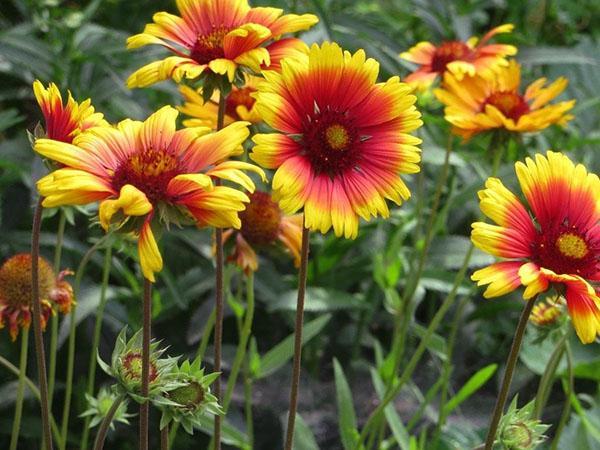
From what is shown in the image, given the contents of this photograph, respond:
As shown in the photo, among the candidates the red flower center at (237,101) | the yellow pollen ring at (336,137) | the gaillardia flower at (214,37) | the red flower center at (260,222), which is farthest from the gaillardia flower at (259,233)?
the yellow pollen ring at (336,137)

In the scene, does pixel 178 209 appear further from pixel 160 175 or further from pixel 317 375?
pixel 317 375

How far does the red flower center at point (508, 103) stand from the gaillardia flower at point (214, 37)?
39 centimetres

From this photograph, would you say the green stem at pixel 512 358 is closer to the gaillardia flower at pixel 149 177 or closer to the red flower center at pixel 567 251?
the red flower center at pixel 567 251

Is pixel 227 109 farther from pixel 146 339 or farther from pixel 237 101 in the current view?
pixel 146 339

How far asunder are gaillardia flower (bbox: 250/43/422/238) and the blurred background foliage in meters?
0.55

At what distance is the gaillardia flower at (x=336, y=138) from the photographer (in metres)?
0.80

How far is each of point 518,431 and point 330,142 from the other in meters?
0.33

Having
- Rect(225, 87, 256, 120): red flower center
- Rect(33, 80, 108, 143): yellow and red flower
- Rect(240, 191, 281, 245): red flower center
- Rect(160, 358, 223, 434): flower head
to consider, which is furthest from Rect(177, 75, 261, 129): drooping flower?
Rect(160, 358, 223, 434): flower head

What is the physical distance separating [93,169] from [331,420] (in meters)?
1.02

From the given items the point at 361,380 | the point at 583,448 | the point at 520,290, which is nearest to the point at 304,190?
the point at 583,448

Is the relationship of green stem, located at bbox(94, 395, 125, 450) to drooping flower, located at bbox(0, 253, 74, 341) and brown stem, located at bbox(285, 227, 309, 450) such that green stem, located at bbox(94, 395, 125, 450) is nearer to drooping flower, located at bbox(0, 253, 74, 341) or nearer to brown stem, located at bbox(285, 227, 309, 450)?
brown stem, located at bbox(285, 227, 309, 450)

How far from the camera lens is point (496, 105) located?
1311mm

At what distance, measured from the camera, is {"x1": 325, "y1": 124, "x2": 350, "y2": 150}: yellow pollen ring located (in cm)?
85

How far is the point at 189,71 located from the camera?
2.82 feet
